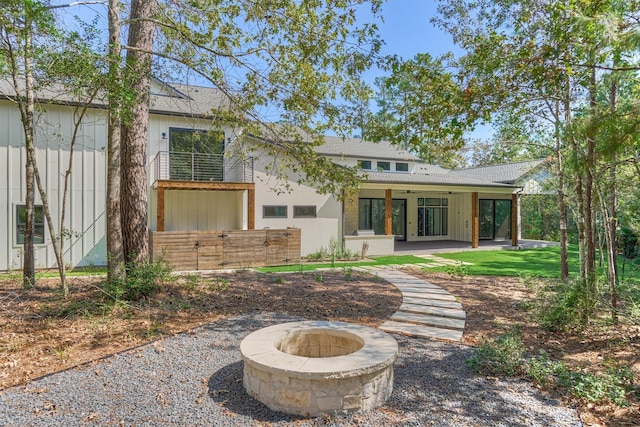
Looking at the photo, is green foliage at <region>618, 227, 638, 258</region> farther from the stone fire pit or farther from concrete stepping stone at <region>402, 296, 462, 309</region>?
the stone fire pit

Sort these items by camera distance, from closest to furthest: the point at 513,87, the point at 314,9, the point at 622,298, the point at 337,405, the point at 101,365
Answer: the point at 337,405
the point at 101,365
the point at 513,87
the point at 622,298
the point at 314,9

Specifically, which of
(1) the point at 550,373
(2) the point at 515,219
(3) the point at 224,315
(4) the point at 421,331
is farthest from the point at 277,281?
(2) the point at 515,219

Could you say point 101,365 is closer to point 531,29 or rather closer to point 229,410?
point 229,410

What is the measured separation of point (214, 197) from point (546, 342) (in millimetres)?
11144

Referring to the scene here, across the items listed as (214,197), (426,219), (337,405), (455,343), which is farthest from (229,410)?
(426,219)

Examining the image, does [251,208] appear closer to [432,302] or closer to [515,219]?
[432,302]

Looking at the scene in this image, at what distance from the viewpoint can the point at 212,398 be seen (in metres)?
3.48

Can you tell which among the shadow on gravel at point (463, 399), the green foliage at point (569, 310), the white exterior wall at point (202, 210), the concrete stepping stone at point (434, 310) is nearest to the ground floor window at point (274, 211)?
the white exterior wall at point (202, 210)

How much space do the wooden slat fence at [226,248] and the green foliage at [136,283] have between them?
3.71m

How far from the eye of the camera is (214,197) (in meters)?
13.6

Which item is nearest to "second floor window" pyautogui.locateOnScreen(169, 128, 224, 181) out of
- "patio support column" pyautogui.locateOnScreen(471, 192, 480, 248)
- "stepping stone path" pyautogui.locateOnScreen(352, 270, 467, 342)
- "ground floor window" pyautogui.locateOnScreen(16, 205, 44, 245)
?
"ground floor window" pyautogui.locateOnScreen(16, 205, 44, 245)

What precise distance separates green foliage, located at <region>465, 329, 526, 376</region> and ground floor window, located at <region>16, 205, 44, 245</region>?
11.9 m

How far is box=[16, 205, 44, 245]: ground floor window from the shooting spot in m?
10.8

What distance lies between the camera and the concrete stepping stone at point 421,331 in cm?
525
